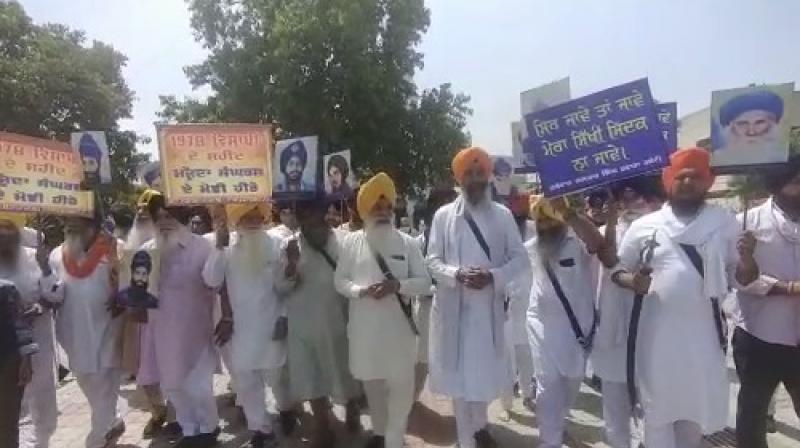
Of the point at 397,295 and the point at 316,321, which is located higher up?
the point at 397,295

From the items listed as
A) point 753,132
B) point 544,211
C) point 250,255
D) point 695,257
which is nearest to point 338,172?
point 250,255

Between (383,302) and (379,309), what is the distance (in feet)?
0.18

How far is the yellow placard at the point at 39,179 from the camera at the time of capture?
5.25 m

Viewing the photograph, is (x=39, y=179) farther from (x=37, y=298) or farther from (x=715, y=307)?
(x=715, y=307)

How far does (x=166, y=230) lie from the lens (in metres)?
5.98

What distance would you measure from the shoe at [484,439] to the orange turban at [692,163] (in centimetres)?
219

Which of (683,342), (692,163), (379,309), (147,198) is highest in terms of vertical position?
(147,198)

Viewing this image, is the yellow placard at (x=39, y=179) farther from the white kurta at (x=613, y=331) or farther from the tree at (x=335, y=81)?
the tree at (x=335, y=81)

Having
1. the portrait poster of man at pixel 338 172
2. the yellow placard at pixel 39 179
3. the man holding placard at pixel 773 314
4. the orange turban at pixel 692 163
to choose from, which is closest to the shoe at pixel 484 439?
the man holding placard at pixel 773 314

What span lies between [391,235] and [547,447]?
5.69ft

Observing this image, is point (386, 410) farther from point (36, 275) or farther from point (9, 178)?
point (9, 178)

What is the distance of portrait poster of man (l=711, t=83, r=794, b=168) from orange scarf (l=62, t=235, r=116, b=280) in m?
4.22

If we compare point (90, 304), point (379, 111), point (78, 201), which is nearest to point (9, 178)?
point (78, 201)

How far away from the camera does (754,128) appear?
4801mm
